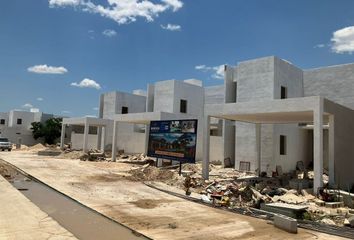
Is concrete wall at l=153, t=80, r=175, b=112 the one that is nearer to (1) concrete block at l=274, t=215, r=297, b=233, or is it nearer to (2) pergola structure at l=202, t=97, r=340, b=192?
(2) pergola structure at l=202, t=97, r=340, b=192

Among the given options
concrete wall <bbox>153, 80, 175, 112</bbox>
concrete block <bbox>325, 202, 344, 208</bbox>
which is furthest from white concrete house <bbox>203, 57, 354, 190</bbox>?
concrete wall <bbox>153, 80, 175, 112</bbox>

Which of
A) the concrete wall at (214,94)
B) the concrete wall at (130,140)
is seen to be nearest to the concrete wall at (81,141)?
the concrete wall at (130,140)

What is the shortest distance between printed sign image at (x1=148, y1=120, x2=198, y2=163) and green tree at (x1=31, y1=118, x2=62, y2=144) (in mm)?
42724

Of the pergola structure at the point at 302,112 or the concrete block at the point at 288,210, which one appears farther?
the pergola structure at the point at 302,112

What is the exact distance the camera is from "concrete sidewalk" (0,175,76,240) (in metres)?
7.04

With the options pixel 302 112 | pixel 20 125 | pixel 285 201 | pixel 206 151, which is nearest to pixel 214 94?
pixel 206 151

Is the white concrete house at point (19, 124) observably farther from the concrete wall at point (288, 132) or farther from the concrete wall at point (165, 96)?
the concrete wall at point (288, 132)

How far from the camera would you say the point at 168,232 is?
7758 millimetres

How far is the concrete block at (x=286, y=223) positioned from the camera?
818cm

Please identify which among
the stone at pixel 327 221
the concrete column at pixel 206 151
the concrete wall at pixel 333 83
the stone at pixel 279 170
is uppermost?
the concrete wall at pixel 333 83

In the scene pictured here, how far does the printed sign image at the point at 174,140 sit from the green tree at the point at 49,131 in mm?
42724

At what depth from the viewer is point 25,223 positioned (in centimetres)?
801

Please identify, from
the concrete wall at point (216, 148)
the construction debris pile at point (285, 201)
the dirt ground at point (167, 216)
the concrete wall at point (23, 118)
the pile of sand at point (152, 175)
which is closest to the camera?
the dirt ground at point (167, 216)

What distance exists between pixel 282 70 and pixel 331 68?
16.4ft
